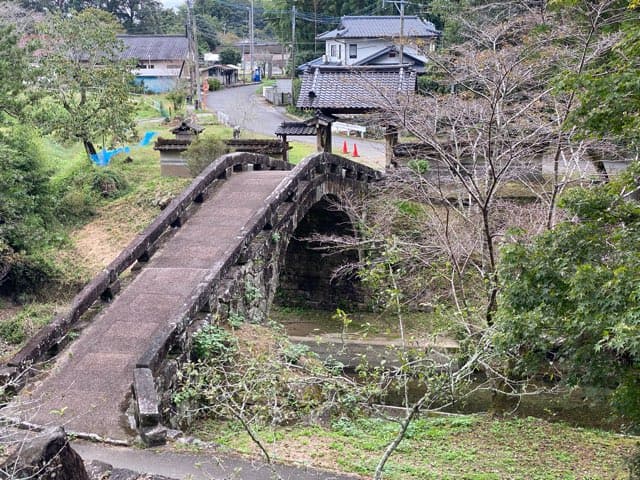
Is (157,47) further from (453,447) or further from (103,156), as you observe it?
(453,447)

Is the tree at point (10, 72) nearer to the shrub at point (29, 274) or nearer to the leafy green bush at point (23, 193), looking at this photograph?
the leafy green bush at point (23, 193)

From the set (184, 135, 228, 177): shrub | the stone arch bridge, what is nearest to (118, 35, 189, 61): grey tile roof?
(184, 135, 228, 177): shrub

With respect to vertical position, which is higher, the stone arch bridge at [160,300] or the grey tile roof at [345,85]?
the grey tile roof at [345,85]

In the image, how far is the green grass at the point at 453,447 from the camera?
8.92 m

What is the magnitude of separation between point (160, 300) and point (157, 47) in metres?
45.6

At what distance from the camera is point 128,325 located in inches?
475

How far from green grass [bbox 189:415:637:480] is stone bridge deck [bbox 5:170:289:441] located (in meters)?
1.64

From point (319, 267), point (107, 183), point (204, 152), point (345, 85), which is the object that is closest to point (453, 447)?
point (319, 267)

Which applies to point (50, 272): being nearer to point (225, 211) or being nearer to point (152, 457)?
point (225, 211)

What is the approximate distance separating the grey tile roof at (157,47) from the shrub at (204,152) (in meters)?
31.9

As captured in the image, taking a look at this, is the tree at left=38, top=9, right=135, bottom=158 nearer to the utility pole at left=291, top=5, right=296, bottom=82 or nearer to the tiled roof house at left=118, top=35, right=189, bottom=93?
the utility pole at left=291, top=5, right=296, bottom=82

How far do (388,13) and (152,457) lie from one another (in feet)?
153

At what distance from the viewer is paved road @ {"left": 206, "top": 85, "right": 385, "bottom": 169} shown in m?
32.2

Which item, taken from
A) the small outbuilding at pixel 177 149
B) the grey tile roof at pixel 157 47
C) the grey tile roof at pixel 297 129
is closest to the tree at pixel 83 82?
the small outbuilding at pixel 177 149
